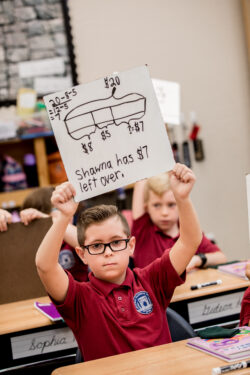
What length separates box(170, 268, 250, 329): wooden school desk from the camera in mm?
2248

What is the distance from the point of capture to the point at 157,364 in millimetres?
1387

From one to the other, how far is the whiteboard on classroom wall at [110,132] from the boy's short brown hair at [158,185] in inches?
45.8

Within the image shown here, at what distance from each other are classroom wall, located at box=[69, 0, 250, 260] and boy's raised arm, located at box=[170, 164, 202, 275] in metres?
3.17

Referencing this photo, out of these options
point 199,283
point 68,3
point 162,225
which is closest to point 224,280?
point 199,283

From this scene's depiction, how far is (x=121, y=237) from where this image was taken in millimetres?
1802

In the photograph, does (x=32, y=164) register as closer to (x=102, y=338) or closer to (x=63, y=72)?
(x=63, y=72)

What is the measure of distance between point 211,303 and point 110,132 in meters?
1.02

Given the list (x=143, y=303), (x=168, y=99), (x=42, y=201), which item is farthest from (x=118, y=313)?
(x=168, y=99)

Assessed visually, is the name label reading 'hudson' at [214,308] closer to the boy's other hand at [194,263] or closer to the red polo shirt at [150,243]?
the boy's other hand at [194,263]

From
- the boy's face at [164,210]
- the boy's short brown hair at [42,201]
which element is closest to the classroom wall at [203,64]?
the boy's short brown hair at [42,201]

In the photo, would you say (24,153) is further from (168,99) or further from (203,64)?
(203,64)

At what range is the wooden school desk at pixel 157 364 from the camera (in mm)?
1327

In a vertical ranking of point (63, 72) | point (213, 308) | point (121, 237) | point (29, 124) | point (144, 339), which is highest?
point (63, 72)

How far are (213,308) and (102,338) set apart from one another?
2.49 ft
